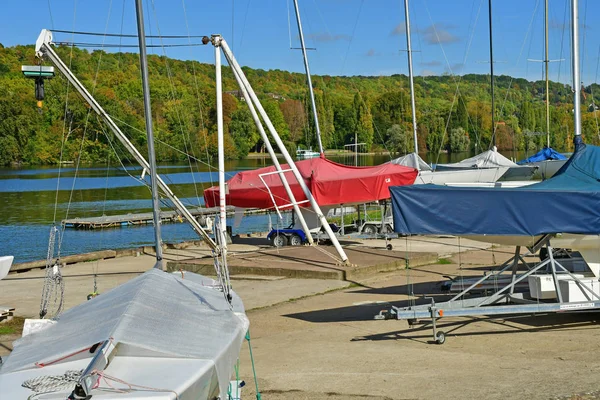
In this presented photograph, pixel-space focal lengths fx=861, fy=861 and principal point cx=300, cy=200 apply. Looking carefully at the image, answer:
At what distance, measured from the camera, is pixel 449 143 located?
13700 centimetres

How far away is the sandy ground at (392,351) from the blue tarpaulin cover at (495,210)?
1966 mm

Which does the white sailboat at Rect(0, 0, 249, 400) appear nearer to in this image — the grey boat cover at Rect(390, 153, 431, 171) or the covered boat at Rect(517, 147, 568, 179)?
the covered boat at Rect(517, 147, 568, 179)

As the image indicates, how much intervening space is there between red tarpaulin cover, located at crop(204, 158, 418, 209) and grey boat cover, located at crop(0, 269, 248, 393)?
20208 millimetres

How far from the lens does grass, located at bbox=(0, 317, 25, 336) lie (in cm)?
1734

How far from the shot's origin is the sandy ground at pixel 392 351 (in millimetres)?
11977

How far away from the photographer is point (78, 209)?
212 feet

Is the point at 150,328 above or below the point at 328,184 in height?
below

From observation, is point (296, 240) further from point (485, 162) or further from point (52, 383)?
point (52, 383)

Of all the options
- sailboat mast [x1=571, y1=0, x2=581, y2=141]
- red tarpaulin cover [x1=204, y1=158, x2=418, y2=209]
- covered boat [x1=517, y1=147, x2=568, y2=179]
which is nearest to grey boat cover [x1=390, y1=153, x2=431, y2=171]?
covered boat [x1=517, y1=147, x2=568, y2=179]

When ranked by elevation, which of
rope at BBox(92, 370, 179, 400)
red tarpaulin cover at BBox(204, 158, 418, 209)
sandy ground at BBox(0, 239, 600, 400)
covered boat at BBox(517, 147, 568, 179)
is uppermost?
covered boat at BBox(517, 147, 568, 179)

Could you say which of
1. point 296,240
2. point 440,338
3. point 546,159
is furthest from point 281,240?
point 440,338

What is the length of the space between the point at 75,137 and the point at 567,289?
96.2m

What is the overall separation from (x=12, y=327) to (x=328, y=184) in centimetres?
1546

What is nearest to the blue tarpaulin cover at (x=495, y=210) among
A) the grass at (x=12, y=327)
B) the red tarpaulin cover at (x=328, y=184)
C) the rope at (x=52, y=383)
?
the rope at (x=52, y=383)
